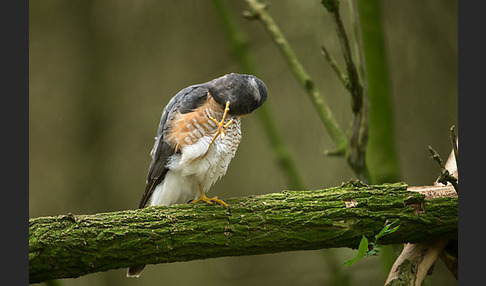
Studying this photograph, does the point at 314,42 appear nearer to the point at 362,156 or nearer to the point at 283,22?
the point at 283,22

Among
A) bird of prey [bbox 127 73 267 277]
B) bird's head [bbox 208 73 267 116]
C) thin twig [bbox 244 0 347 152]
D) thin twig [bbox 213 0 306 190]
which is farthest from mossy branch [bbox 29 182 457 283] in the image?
thin twig [bbox 213 0 306 190]

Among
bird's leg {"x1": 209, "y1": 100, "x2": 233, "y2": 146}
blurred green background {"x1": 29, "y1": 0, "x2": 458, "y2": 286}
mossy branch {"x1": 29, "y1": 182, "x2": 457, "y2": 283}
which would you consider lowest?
blurred green background {"x1": 29, "y1": 0, "x2": 458, "y2": 286}

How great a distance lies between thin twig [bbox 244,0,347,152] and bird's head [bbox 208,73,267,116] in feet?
1.72

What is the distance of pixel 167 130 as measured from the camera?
2.70m

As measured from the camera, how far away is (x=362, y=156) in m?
2.88

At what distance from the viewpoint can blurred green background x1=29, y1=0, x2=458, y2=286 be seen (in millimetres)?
4664

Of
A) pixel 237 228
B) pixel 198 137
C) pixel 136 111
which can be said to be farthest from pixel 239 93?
pixel 136 111

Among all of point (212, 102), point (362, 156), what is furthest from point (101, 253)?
point (362, 156)

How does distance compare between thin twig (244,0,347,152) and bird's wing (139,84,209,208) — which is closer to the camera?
bird's wing (139,84,209,208)

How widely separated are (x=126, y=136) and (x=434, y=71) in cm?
287

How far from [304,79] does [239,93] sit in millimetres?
653

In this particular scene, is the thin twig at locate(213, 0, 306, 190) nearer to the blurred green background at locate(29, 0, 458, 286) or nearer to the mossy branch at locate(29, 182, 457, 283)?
the blurred green background at locate(29, 0, 458, 286)

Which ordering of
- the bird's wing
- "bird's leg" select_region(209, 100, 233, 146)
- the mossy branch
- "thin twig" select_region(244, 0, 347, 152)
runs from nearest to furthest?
the mossy branch → "bird's leg" select_region(209, 100, 233, 146) → the bird's wing → "thin twig" select_region(244, 0, 347, 152)

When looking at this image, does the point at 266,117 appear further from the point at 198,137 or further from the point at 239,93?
the point at 198,137
